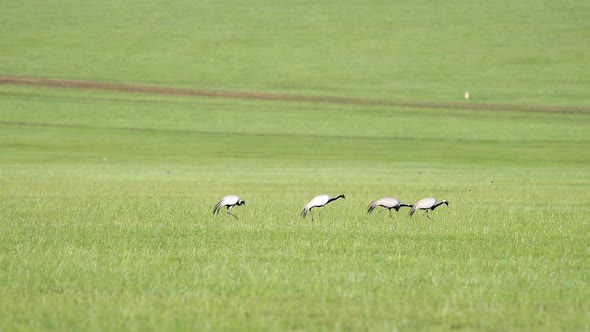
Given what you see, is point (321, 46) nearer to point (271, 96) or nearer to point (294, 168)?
point (271, 96)

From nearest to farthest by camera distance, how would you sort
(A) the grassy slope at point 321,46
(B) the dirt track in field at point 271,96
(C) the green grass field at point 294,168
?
(C) the green grass field at point 294,168 → (B) the dirt track in field at point 271,96 → (A) the grassy slope at point 321,46

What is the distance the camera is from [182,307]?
848cm

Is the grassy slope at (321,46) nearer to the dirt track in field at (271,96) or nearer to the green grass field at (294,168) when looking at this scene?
the green grass field at (294,168)

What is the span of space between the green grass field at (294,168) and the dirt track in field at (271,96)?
3.56ft

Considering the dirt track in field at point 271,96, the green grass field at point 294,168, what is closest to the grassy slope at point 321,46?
the green grass field at point 294,168

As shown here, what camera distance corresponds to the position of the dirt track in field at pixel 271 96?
6412 centimetres

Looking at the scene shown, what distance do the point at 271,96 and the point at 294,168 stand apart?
27.9 metres

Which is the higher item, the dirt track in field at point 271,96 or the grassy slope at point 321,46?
the dirt track in field at point 271,96

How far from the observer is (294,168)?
39.8 meters

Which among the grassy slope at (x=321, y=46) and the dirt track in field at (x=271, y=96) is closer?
the dirt track in field at (x=271, y=96)

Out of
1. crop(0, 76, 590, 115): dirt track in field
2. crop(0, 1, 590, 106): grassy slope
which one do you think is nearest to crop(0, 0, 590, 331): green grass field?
crop(0, 1, 590, 106): grassy slope

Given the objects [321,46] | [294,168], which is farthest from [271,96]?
[294,168]

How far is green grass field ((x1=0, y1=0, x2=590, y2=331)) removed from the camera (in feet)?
29.5

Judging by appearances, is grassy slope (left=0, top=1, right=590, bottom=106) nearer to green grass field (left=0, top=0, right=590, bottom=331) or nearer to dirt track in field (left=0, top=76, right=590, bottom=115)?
green grass field (left=0, top=0, right=590, bottom=331)
